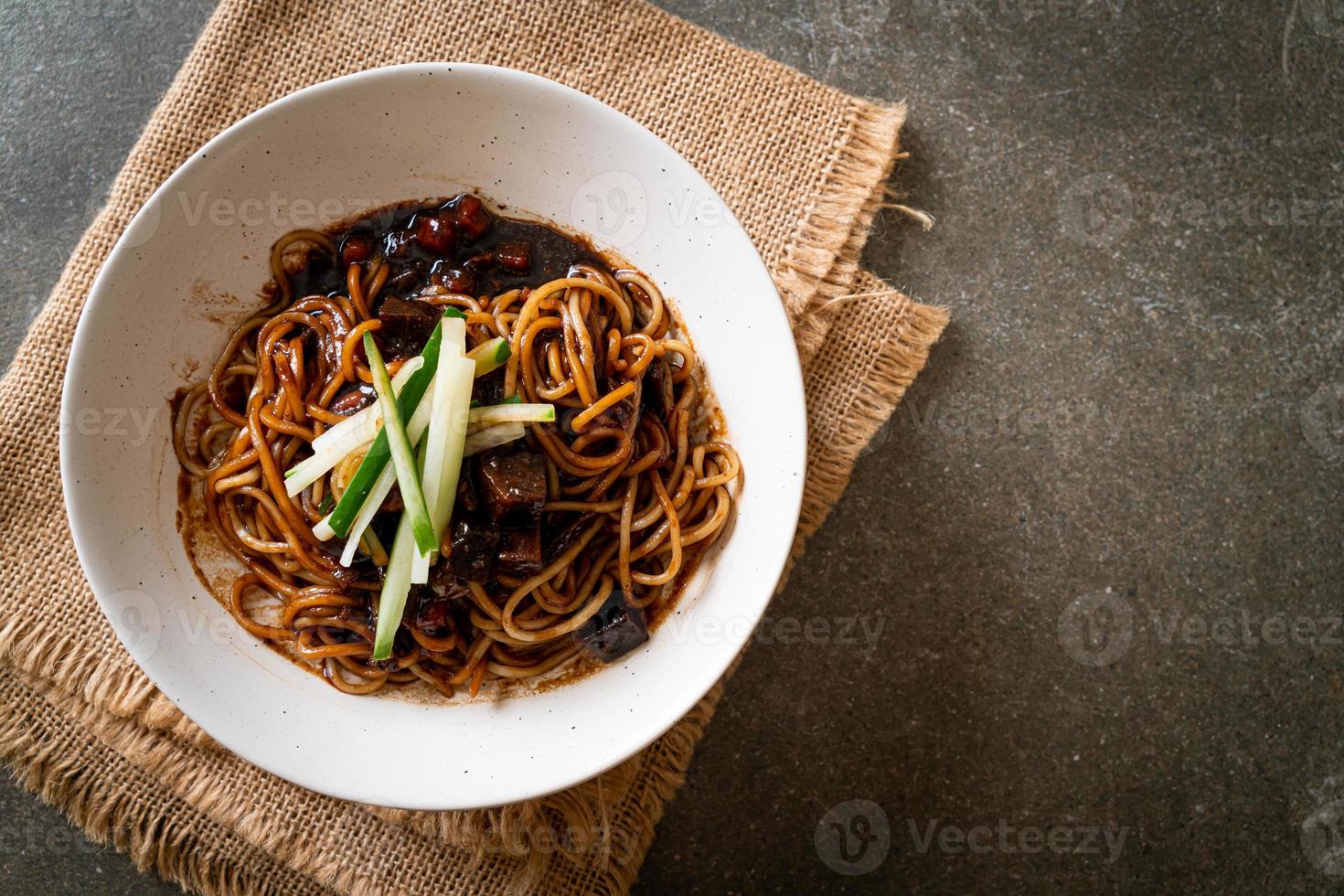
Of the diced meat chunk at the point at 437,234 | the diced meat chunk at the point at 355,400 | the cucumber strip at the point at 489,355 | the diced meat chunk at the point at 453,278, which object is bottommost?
the diced meat chunk at the point at 355,400

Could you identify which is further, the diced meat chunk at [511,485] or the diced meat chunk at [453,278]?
the diced meat chunk at [453,278]

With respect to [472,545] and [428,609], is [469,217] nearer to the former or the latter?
[472,545]

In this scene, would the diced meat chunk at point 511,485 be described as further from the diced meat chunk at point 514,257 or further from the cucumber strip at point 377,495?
the diced meat chunk at point 514,257

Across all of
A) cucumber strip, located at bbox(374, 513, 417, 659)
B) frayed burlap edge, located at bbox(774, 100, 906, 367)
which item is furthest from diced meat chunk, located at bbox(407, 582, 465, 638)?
frayed burlap edge, located at bbox(774, 100, 906, 367)

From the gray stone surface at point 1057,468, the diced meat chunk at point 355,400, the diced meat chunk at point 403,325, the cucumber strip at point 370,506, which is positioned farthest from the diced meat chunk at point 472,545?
the gray stone surface at point 1057,468

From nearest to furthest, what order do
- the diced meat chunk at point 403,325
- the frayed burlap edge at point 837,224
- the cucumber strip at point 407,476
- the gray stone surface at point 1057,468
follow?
the cucumber strip at point 407,476 → the diced meat chunk at point 403,325 → the frayed burlap edge at point 837,224 → the gray stone surface at point 1057,468

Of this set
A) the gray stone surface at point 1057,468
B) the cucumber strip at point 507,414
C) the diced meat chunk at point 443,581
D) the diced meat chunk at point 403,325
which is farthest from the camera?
the gray stone surface at point 1057,468

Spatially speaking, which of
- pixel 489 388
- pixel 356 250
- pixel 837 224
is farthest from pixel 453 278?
pixel 837 224
